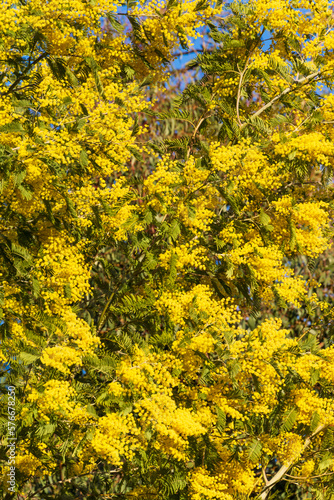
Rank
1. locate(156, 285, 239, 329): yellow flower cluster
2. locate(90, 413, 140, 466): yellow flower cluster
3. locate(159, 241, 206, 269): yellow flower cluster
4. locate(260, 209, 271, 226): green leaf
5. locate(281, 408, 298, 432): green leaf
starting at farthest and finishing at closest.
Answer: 1. locate(260, 209, 271, 226): green leaf
2. locate(281, 408, 298, 432): green leaf
3. locate(159, 241, 206, 269): yellow flower cluster
4. locate(156, 285, 239, 329): yellow flower cluster
5. locate(90, 413, 140, 466): yellow flower cluster

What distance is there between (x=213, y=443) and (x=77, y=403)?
4.08 feet

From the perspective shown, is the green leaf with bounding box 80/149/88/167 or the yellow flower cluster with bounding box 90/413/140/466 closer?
the yellow flower cluster with bounding box 90/413/140/466

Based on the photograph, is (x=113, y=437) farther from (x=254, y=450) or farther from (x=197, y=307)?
(x=254, y=450)

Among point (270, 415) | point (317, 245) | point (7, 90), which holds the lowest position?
point (270, 415)

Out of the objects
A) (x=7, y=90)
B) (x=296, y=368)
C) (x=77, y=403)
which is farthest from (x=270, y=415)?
(x=7, y=90)

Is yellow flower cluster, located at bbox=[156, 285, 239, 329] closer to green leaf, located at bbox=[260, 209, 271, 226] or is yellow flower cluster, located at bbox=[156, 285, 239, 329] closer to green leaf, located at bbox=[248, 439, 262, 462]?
green leaf, located at bbox=[260, 209, 271, 226]

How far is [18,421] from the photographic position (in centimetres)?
476

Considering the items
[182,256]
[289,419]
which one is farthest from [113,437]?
[289,419]

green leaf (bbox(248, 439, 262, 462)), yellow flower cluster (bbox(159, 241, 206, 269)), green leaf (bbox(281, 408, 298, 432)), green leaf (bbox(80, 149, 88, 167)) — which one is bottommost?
green leaf (bbox(248, 439, 262, 462))

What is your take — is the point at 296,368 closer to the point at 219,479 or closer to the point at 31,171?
the point at 219,479

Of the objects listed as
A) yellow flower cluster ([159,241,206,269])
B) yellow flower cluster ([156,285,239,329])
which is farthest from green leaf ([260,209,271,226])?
yellow flower cluster ([156,285,239,329])

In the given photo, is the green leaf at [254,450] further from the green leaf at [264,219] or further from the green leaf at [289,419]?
the green leaf at [264,219]

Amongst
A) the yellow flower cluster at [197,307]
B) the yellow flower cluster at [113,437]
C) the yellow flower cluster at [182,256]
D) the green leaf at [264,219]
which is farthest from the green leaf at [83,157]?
the yellow flower cluster at [113,437]

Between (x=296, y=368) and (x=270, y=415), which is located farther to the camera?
(x=270, y=415)
